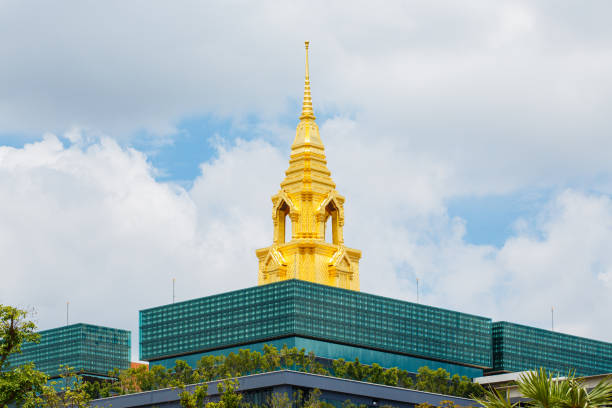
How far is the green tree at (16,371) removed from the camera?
100125mm

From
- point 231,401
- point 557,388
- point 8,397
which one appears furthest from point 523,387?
point 231,401

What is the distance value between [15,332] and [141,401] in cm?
9852

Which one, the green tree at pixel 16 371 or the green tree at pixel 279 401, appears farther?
the green tree at pixel 279 401

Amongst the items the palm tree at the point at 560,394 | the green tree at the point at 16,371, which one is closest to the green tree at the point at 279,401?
the green tree at the point at 16,371

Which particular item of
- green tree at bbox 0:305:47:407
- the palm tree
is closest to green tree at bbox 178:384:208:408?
green tree at bbox 0:305:47:407

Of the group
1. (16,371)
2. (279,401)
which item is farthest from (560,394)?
(279,401)

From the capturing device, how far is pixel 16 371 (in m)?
101

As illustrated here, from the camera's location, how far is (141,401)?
19825 cm

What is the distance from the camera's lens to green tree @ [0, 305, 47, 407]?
100125 millimetres

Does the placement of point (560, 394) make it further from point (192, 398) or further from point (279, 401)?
point (279, 401)

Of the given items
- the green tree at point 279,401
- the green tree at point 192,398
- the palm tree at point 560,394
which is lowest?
the palm tree at point 560,394

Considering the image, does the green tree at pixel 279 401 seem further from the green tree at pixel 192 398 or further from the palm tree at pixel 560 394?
the palm tree at pixel 560 394

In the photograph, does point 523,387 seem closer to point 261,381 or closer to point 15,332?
point 15,332

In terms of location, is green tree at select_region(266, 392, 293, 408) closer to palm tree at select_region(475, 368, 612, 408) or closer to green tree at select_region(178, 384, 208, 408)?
green tree at select_region(178, 384, 208, 408)
